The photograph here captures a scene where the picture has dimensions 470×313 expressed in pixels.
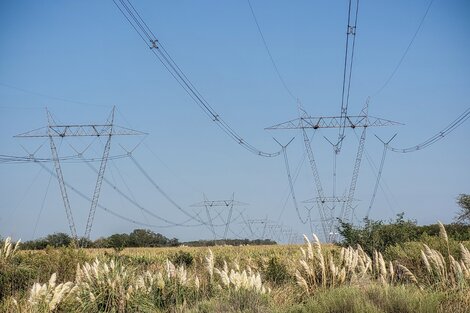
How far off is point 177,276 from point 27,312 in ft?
10.2

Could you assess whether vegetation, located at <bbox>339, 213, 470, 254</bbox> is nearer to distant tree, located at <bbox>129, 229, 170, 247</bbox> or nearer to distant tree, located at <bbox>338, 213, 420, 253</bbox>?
distant tree, located at <bbox>338, 213, 420, 253</bbox>

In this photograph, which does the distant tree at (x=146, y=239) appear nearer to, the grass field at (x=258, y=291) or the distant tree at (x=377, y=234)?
the distant tree at (x=377, y=234)

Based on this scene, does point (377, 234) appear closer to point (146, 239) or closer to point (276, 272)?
point (276, 272)

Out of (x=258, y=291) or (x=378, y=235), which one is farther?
(x=378, y=235)

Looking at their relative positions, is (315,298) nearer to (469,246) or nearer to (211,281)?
(211,281)

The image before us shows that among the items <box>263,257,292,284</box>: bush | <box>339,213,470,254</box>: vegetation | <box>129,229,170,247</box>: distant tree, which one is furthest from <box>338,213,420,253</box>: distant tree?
<box>129,229,170,247</box>: distant tree

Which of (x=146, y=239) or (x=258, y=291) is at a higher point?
(x=146, y=239)

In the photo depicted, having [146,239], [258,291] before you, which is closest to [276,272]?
[258,291]

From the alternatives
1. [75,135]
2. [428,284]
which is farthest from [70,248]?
[75,135]

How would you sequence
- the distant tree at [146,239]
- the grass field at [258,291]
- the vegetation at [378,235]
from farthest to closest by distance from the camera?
the distant tree at [146,239] < the vegetation at [378,235] < the grass field at [258,291]

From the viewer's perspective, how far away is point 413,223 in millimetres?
24656

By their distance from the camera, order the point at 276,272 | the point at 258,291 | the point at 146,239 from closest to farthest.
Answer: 1. the point at 258,291
2. the point at 276,272
3. the point at 146,239

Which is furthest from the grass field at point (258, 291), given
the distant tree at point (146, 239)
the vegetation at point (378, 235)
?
the distant tree at point (146, 239)

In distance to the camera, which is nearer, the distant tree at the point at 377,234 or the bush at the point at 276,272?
the bush at the point at 276,272
